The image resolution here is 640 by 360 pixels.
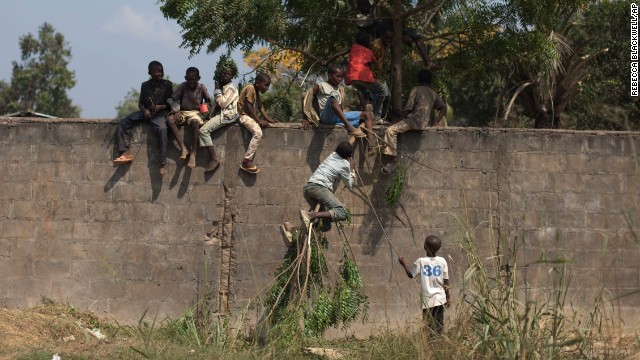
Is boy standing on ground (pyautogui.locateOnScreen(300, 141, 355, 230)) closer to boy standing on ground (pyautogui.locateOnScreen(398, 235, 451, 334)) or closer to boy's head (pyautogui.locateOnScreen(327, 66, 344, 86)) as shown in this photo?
boy standing on ground (pyautogui.locateOnScreen(398, 235, 451, 334))

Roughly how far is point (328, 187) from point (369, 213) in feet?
4.08

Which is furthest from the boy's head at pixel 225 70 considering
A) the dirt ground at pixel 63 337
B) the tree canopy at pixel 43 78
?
the tree canopy at pixel 43 78

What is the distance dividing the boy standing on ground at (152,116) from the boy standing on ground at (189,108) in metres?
0.11

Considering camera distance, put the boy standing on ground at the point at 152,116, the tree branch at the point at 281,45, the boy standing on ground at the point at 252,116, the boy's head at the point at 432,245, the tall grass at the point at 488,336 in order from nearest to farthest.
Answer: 1. the tall grass at the point at 488,336
2. the boy's head at the point at 432,245
3. the boy standing on ground at the point at 252,116
4. the boy standing on ground at the point at 152,116
5. the tree branch at the point at 281,45

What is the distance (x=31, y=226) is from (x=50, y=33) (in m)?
27.5

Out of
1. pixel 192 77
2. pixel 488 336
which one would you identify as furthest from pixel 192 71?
pixel 488 336

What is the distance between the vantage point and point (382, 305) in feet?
30.0

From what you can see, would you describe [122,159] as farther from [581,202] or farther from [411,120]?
[581,202]

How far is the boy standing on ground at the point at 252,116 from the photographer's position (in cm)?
907

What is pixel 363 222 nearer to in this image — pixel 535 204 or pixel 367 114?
pixel 367 114

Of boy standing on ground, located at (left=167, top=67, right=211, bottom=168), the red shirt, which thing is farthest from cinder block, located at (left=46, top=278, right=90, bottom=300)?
the red shirt

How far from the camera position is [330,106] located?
30.1 feet

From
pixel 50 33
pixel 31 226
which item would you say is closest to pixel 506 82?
pixel 31 226

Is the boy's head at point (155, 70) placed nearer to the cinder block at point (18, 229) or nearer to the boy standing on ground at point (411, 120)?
the cinder block at point (18, 229)
